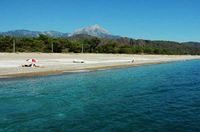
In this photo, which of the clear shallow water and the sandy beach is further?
the sandy beach

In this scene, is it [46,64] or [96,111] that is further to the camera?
[46,64]

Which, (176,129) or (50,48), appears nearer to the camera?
(176,129)

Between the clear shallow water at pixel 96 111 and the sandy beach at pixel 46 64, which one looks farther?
the sandy beach at pixel 46 64

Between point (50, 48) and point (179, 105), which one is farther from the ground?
point (50, 48)


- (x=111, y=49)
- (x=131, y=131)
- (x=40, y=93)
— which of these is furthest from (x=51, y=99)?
(x=111, y=49)

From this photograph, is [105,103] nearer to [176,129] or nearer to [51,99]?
[51,99]

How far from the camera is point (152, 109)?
12.3 meters

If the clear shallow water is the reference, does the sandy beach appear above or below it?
above

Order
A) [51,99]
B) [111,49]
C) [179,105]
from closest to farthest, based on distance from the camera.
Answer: [179,105]
[51,99]
[111,49]

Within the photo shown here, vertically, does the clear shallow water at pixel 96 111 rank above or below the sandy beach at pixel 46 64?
below

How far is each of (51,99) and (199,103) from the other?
10.7 meters

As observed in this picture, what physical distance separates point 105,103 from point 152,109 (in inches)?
126

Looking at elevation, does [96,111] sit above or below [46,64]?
below

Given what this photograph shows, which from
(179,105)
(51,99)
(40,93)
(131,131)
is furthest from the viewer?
(40,93)
